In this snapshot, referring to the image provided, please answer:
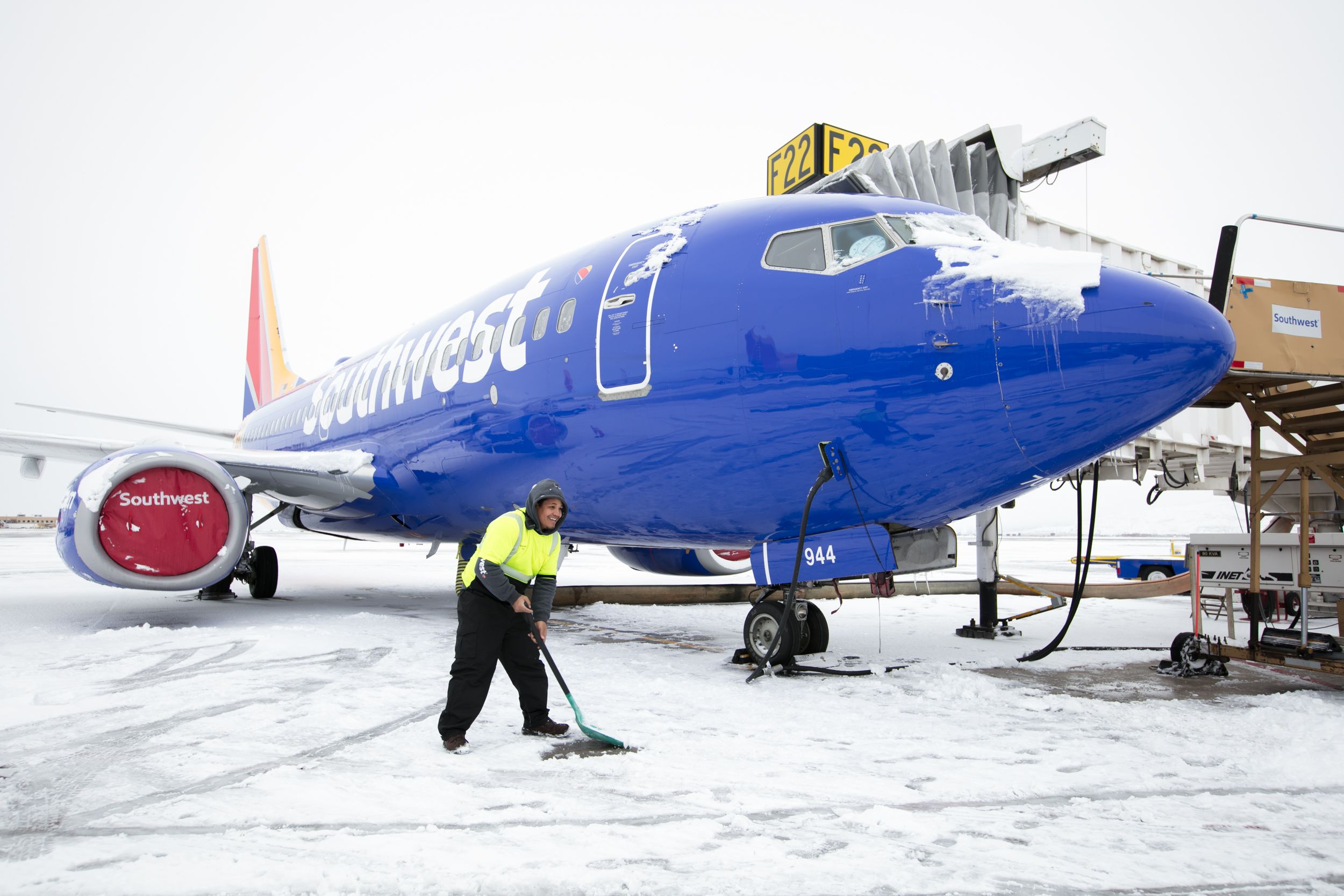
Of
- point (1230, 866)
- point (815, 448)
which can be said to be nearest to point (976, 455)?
point (815, 448)

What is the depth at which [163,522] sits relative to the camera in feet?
25.1

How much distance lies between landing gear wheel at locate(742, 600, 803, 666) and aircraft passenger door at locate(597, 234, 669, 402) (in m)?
1.77

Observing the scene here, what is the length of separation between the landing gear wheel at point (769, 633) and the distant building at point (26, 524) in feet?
230

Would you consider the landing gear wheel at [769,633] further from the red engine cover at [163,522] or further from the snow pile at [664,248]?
the red engine cover at [163,522]

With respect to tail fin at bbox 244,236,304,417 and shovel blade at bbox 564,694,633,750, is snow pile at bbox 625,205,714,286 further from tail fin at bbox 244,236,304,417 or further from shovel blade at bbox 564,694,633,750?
tail fin at bbox 244,236,304,417

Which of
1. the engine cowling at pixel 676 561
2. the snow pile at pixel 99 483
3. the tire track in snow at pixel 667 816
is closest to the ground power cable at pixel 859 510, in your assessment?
the tire track in snow at pixel 667 816

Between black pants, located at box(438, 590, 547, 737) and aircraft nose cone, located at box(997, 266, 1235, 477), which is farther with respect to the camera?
aircraft nose cone, located at box(997, 266, 1235, 477)

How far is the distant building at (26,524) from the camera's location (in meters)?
62.7

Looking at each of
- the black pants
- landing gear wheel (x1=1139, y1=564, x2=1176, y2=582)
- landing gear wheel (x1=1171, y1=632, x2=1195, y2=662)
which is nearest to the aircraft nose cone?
landing gear wheel (x1=1171, y1=632, x2=1195, y2=662)

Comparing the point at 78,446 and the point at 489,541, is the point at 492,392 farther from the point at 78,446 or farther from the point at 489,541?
the point at 78,446

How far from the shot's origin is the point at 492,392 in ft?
23.4

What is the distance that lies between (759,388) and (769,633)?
70.8 inches

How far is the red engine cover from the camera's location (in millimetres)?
7516

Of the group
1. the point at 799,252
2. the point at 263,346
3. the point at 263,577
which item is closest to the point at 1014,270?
the point at 799,252
